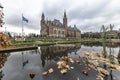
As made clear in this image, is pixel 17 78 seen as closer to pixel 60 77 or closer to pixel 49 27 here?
pixel 60 77

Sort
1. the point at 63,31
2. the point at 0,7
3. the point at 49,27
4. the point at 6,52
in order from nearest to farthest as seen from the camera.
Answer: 1. the point at 0,7
2. the point at 6,52
3. the point at 49,27
4. the point at 63,31

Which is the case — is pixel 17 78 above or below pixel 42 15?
below

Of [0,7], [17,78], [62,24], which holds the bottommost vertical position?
[17,78]

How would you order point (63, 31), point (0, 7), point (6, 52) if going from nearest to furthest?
point (0, 7), point (6, 52), point (63, 31)

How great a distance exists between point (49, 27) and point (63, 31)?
60.9 ft

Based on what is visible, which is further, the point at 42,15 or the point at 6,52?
the point at 42,15

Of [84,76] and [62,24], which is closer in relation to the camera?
[84,76]

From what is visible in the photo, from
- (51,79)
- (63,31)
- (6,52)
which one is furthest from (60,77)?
(63,31)

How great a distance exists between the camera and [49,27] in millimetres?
89375

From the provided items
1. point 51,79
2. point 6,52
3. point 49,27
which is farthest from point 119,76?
point 49,27

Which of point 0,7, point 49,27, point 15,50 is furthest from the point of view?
point 49,27

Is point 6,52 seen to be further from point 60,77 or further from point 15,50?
point 60,77

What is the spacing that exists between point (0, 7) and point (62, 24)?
10323 centimetres

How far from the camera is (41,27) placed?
90.4 meters
